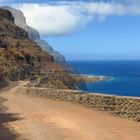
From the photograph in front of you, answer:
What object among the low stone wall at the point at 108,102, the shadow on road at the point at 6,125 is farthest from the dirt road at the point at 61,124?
the low stone wall at the point at 108,102

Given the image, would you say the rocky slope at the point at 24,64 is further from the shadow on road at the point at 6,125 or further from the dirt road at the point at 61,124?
the shadow on road at the point at 6,125

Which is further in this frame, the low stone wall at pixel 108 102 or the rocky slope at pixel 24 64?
the rocky slope at pixel 24 64

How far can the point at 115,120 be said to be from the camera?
938 inches

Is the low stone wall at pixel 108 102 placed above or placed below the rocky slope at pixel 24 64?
below

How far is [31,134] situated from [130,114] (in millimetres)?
5809

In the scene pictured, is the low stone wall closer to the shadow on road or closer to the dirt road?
the dirt road

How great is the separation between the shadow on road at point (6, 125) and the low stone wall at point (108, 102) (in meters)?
4.26

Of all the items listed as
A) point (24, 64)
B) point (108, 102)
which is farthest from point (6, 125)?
point (24, 64)

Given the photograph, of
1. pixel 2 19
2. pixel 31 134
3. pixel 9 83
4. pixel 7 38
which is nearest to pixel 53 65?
pixel 7 38

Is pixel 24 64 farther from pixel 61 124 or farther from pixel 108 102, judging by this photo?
pixel 61 124

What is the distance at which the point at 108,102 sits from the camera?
25.8 m

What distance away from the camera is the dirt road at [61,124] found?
65.3 feet

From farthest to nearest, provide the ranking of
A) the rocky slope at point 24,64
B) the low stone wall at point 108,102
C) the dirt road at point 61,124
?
the rocky slope at point 24,64
the low stone wall at point 108,102
the dirt road at point 61,124

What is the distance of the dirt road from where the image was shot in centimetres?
1989
